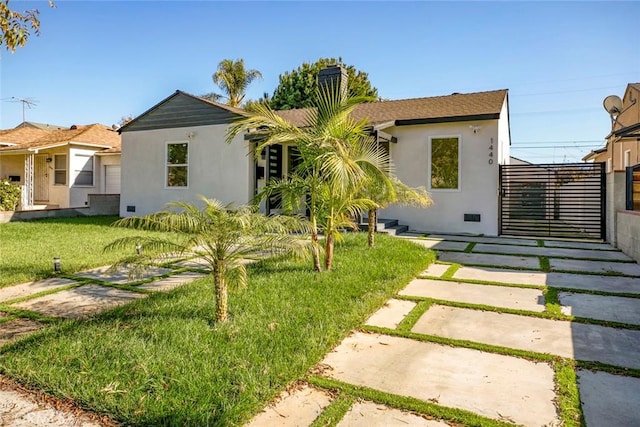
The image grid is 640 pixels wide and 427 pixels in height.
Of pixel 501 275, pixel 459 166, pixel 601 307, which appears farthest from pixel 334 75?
pixel 601 307

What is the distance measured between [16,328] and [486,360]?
14.1 feet

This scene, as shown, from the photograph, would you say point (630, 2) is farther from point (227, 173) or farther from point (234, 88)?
point (234, 88)

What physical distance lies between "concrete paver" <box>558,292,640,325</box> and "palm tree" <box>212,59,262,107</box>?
25754 millimetres

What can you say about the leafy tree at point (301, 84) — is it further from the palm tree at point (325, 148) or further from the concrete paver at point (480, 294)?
the concrete paver at point (480, 294)

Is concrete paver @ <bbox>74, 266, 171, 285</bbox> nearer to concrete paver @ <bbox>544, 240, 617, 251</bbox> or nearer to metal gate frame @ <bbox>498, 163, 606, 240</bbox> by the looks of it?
concrete paver @ <bbox>544, 240, 617, 251</bbox>

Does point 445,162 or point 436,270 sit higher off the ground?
point 445,162

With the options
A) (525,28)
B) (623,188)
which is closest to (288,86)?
(525,28)

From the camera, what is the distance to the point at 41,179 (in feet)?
64.6

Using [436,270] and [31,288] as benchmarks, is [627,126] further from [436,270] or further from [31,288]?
[31,288]

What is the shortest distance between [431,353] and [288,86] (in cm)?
2720

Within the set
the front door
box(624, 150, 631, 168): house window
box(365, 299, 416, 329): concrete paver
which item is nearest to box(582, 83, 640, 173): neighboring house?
box(624, 150, 631, 168): house window

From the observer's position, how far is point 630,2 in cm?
1053

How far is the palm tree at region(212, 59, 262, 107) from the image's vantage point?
2769 cm

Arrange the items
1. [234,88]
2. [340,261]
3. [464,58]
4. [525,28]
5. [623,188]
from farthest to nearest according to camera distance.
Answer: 1. [234,88]
2. [464,58]
3. [525,28]
4. [623,188]
5. [340,261]
